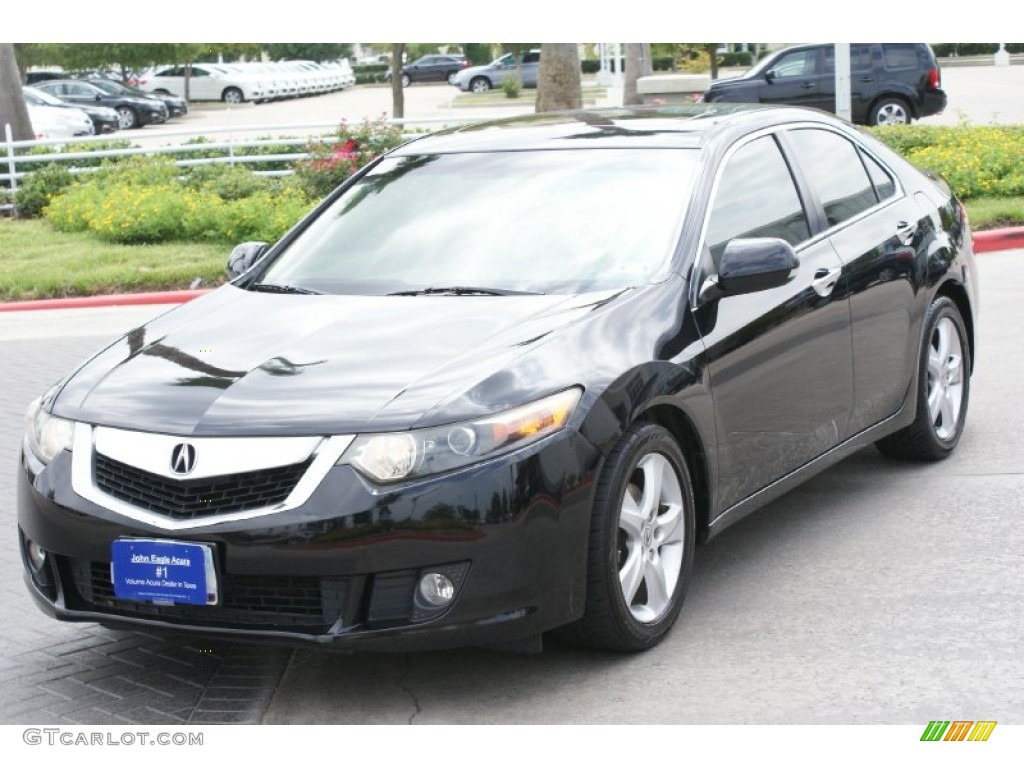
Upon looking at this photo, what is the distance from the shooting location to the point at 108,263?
603 inches

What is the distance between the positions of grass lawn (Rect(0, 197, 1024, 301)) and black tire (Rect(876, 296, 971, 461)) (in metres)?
8.04

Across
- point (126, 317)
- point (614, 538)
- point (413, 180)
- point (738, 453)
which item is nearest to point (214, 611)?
point (614, 538)

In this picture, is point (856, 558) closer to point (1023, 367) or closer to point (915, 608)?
point (915, 608)

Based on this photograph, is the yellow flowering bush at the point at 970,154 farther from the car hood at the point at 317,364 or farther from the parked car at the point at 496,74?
the parked car at the point at 496,74

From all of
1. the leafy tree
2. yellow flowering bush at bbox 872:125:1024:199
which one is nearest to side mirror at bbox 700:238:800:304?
yellow flowering bush at bbox 872:125:1024:199

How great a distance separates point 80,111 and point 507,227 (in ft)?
127

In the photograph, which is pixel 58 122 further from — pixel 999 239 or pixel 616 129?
pixel 616 129

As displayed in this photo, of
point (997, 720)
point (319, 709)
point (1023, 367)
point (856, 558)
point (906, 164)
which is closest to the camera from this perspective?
point (997, 720)

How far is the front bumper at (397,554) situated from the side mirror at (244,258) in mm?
1902

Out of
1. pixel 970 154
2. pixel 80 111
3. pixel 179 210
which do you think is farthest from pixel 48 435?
pixel 80 111

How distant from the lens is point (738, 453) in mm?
5555

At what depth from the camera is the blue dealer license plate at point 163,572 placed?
448cm

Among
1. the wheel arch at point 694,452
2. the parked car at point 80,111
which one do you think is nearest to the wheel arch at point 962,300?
the wheel arch at point 694,452
